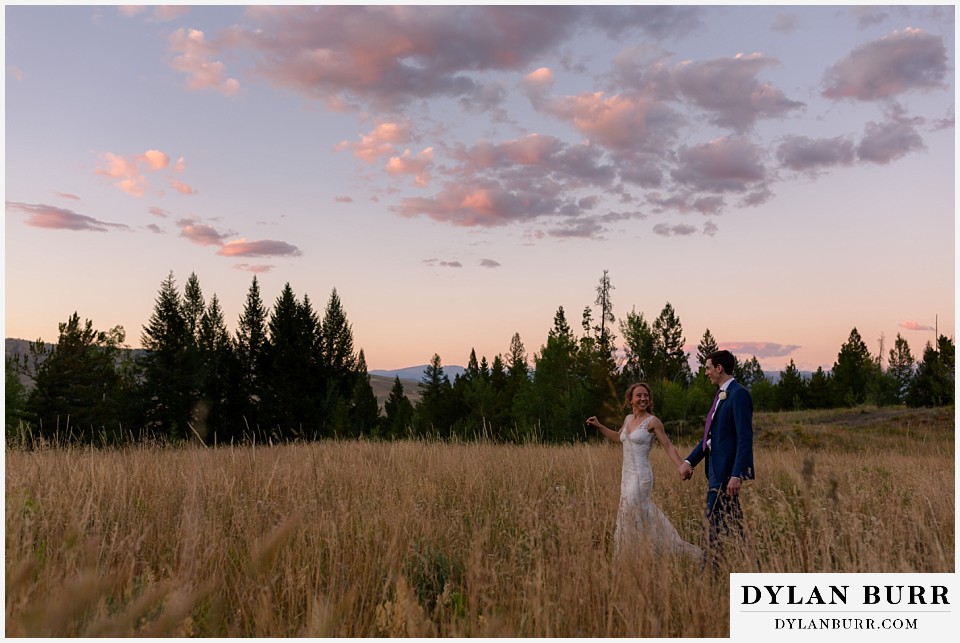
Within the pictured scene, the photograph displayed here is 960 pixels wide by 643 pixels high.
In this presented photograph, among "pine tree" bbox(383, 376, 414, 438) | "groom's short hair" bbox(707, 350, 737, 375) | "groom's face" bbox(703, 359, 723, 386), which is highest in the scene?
"groom's short hair" bbox(707, 350, 737, 375)

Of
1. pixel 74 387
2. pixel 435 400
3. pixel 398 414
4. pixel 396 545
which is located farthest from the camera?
pixel 435 400

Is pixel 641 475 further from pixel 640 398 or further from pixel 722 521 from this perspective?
pixel 722 521

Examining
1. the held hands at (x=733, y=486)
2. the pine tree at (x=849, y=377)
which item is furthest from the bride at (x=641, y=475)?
the pine tree at (x=849, y=377)

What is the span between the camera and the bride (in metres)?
5.84

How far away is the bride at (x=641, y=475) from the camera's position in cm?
584

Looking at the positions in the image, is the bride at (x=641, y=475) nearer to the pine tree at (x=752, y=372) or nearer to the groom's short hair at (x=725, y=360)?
the groom's short hair at (x=725, y=360)

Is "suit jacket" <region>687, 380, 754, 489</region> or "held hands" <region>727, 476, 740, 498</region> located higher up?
"suit jacket" <region>687, 380, 754, 489</region>

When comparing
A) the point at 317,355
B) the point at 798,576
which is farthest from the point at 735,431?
the point at 317,355

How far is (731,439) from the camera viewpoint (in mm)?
5730

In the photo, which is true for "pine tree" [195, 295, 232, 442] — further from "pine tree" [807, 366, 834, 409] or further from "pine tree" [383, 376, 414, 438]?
"pine tree" [807, 366, 834, 409]

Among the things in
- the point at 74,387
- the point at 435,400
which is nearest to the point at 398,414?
the point at 435,400

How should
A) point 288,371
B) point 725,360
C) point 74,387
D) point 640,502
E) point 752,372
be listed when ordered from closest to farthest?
1. point 725,360
2. point 640,502
3. point 74,387
4. point 288,371
5. point 752,372

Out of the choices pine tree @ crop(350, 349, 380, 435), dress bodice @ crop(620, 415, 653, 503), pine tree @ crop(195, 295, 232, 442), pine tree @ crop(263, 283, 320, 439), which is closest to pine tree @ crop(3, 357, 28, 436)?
pine tree @ crop(195, 295, 232, 442)

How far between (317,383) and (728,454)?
2110 inches
